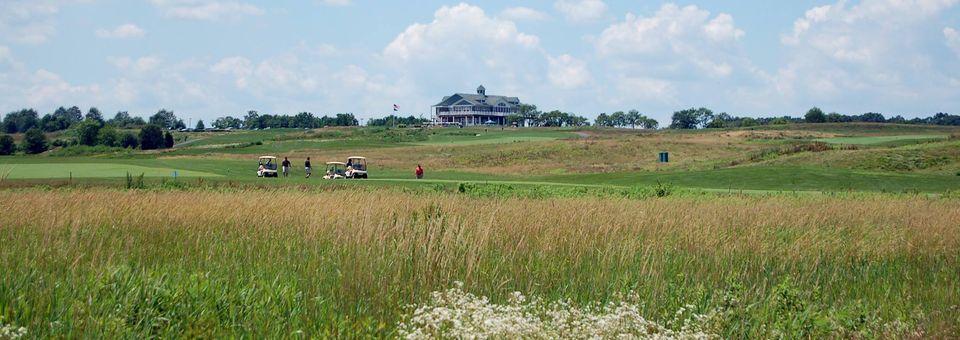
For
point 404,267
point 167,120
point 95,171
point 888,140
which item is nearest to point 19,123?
point 167,120

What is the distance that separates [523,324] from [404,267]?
3006 millimetres

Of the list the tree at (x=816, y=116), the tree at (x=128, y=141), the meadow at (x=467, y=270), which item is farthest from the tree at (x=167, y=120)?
the meadow at (x=467, y=270)

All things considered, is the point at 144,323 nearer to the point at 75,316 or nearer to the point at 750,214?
the point at 75,316

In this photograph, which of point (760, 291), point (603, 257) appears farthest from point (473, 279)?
point (760, 291)

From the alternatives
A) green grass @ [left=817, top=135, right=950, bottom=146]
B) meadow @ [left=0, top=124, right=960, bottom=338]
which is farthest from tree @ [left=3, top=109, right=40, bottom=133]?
meadow @ [left=0, top=124, right=960, bottom=338]

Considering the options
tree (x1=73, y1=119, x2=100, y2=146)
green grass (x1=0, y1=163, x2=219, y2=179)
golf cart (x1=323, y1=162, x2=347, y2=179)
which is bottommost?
golf cart (x1=323, y1=162, x2=347, y2=179)

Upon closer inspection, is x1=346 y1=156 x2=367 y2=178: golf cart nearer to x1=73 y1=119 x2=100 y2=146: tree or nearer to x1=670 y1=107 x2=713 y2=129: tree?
x1=73 y1=119 x2=100 y2=146: tree

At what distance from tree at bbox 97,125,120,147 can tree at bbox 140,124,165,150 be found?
2998 millimetres

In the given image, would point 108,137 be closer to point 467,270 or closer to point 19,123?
point 19,123

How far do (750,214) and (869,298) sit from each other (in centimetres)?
650

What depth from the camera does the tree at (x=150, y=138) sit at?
108m

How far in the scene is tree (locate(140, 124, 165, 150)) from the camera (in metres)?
108

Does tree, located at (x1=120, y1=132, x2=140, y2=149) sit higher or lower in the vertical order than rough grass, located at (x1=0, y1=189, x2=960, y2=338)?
lower

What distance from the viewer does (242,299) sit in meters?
8.19
